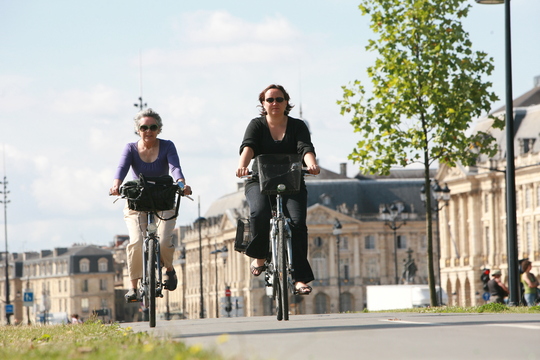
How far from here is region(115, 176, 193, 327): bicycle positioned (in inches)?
478

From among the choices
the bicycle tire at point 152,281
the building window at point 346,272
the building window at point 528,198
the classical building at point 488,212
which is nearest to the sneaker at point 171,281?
the bicycle tire at point 152,281

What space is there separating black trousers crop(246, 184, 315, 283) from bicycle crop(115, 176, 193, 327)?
69 centimetres

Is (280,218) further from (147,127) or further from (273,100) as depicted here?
(147,127)

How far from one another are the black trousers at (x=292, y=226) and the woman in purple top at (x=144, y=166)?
2.68 ft

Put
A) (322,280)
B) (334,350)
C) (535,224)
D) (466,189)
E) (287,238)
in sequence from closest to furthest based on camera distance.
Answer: (334,350), (287,238), (535,224), (466,189), (322,280)

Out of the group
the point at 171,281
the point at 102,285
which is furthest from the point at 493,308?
the point at 102,285

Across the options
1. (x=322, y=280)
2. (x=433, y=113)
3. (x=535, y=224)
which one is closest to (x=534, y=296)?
(x=433, y=113)

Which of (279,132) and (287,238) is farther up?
(279,132)

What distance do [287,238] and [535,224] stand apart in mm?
83987

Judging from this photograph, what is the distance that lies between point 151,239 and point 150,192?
53cm

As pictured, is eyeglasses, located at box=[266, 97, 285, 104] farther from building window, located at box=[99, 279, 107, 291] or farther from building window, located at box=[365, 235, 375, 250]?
Result: building window, located at box=[99, 279, 107, 291]

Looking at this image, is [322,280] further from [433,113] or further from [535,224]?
[433,113]

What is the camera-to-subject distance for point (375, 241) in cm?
15325

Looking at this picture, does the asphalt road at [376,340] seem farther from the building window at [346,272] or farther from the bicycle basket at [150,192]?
the building window at [346,272]
